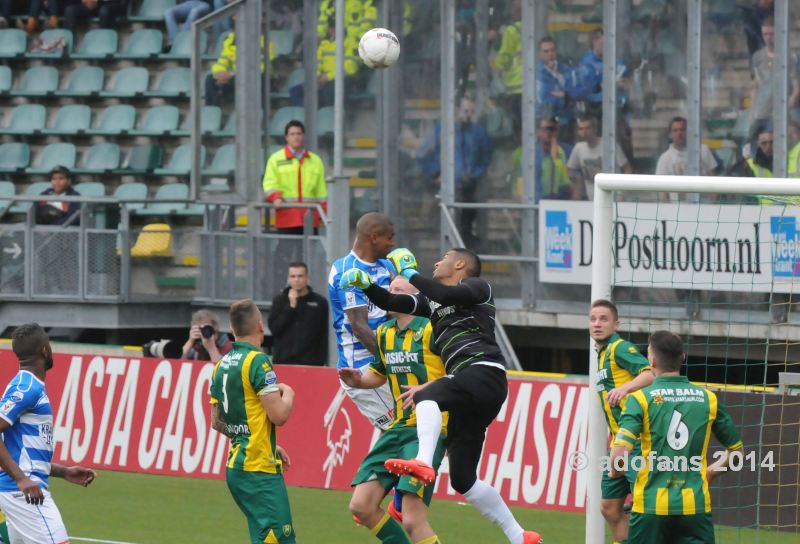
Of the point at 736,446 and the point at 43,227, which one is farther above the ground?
the point at 43,227

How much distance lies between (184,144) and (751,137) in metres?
8.63

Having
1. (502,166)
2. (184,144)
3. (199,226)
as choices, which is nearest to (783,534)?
(502,166)

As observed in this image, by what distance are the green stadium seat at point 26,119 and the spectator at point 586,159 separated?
9141 millimetres

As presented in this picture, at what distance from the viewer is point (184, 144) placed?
67.3ft

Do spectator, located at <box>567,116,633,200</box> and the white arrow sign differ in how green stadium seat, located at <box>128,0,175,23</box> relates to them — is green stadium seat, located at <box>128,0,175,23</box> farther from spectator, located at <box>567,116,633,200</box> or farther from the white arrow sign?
spectator, located at <box>567,116,633,200</box>

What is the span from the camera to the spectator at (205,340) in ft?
47.2

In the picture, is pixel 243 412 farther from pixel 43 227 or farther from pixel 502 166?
pixel 43 227

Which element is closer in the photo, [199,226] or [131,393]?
[131,393]

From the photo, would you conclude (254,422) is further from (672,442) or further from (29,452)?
(672,442)

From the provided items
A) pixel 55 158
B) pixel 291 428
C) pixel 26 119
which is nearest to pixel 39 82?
pixel 26 119

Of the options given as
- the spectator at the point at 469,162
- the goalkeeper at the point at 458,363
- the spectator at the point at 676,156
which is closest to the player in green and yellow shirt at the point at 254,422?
the goalkeeper at the point at 458,363

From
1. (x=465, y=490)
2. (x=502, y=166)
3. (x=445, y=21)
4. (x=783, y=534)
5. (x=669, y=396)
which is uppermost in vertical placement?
(x=445, y=21)

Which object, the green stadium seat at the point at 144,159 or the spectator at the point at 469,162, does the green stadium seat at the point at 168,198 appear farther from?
the spectator at the point at 469,162

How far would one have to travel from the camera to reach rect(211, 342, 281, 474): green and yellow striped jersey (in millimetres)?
8492
